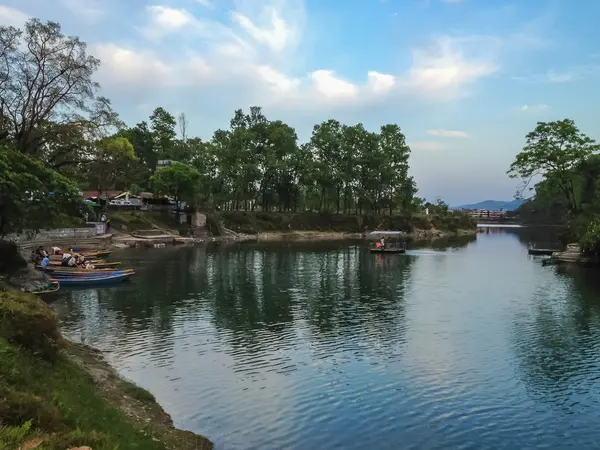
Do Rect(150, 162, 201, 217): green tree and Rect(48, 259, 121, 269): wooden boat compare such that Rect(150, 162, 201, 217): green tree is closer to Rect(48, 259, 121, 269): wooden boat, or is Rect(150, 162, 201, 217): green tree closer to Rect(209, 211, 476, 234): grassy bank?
Rect(209, 211, 476, 234): grassy bank

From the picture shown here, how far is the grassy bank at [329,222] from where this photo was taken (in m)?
113

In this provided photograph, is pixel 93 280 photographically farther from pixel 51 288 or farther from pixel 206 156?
pixel 206 156

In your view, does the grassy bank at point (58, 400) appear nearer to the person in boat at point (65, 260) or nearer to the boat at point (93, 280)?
the boat at point (93, 280)

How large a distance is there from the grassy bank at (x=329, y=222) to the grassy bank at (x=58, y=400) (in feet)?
290

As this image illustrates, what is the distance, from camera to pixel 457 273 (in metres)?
55.2

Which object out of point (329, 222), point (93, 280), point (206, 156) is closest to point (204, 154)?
point (206, 156)

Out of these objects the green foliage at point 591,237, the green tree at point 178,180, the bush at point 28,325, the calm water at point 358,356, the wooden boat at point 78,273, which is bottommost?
the calm water at point 358,356

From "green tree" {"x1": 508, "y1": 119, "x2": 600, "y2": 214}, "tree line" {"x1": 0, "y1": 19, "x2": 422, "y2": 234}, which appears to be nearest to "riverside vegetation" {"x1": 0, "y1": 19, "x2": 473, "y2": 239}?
"tree line" {"x1": 0, "y1": 19, "x2": 422, "y2": 234}

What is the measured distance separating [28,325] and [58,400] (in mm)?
3586

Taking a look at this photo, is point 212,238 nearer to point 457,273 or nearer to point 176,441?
point 457,273

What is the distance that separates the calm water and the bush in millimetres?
4591

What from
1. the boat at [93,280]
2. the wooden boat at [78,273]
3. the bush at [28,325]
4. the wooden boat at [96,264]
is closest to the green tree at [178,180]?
the wooden boat at [96,264]

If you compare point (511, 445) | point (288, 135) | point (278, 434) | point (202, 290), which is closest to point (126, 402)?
point (278, 434)

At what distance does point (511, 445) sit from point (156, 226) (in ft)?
274
